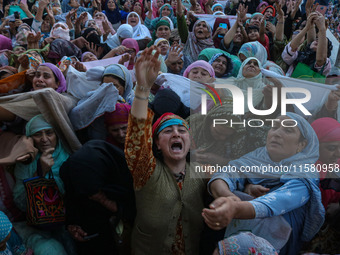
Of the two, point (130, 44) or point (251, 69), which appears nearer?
point (251, 69)

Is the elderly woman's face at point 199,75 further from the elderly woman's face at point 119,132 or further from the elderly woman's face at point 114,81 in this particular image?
the elderly woman's face at point 119,132

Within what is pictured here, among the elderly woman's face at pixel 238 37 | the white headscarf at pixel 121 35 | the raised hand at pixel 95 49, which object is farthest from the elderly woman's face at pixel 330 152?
the white headscarf at pixel 121 35

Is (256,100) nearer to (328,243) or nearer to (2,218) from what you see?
(328,243)

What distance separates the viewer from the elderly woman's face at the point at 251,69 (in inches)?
132

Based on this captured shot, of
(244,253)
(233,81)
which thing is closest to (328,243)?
(244,253)

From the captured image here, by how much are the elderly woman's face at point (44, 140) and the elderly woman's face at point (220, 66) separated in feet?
7.27

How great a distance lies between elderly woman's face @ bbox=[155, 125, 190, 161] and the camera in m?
1.84

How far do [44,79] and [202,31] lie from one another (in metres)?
2.84

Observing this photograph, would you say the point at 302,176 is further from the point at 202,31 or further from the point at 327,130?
the point at 202,31

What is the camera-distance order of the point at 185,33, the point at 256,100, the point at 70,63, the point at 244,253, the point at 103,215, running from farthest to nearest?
the point at 185,33 → the point at 70,63 → the point at 256,100 → the point at 103,215 → the point at 244,253

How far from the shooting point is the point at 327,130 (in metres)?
2.15

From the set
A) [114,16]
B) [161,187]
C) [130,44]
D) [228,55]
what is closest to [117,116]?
[161,187]

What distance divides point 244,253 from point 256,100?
151 cm

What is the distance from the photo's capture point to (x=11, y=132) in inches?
88.7
